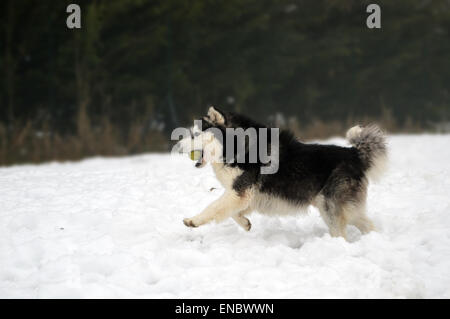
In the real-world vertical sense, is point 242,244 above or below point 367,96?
below

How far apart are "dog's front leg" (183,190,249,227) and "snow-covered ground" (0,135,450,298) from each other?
0.21 m

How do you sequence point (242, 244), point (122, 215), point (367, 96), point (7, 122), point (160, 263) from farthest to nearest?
point (367, 96) < point (7, 122) < point (122, 215) < point (242, 244) < point (160, 263)

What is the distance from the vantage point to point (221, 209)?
4.98 m

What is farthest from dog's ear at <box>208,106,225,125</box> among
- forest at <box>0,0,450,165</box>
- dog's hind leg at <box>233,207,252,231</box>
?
forest at <box>0,0,450,165</box>

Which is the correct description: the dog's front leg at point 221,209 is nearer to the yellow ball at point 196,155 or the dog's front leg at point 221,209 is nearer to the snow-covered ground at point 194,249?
the snow-covered ground at point 194,249

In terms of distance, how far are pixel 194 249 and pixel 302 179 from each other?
4.26 feet

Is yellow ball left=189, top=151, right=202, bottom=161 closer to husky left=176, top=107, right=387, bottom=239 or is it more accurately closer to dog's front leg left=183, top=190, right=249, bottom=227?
husky left=176, top=107, right=387, bottom=239

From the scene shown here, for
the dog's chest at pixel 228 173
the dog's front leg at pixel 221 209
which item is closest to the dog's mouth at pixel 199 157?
the dog's chest at pixel 228 173

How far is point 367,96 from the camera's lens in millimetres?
20531

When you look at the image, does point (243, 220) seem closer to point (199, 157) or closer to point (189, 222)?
point (189, 222)

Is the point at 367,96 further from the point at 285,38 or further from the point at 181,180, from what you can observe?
the point at 181,180

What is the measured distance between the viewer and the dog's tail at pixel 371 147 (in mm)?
5160
